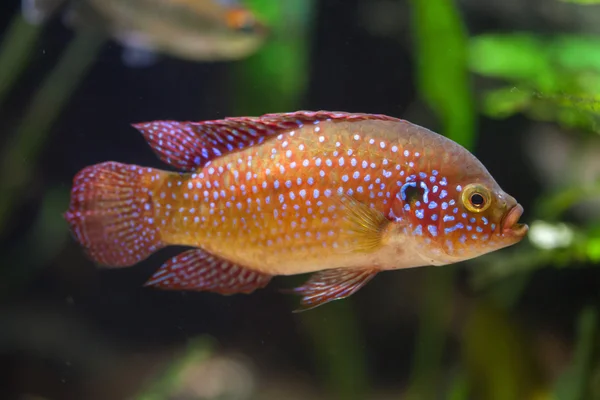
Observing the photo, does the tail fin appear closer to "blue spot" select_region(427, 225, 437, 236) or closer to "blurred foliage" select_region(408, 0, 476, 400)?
"blue spot" select_region(427, 225, 437, 236)

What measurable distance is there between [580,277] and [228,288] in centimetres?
372

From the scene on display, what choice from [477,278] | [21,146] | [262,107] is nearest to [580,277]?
→ [477,278]

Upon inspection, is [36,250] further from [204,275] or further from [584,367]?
[584,367]

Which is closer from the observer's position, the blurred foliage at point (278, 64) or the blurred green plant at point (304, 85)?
the blurred foliage at point (278, 64)

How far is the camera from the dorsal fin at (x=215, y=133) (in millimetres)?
1333

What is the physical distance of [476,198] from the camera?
121 cm

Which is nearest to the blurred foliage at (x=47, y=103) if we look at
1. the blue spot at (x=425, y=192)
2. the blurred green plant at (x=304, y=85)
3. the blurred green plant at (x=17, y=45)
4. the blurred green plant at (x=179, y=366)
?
the blurred green plant at (x=17, y=45)

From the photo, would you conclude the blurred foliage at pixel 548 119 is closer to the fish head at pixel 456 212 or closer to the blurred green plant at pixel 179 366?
the fish head at pixel 456 212

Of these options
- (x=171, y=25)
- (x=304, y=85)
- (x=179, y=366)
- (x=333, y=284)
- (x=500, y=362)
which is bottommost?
(x=179, y=366)

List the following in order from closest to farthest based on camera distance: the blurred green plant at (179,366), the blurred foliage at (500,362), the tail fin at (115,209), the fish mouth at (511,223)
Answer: the fish mouth at (511,223)
the tail fin at (115,209)
the blurred foliage at (500,362)
the blurred green plant at (179,366)

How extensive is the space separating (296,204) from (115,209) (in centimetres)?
50

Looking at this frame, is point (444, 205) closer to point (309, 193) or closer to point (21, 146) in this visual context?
point (309, 193)


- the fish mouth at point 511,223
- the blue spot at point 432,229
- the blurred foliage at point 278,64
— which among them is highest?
the blurred foliage at point 278,64

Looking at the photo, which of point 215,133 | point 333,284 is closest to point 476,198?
point 333,284
